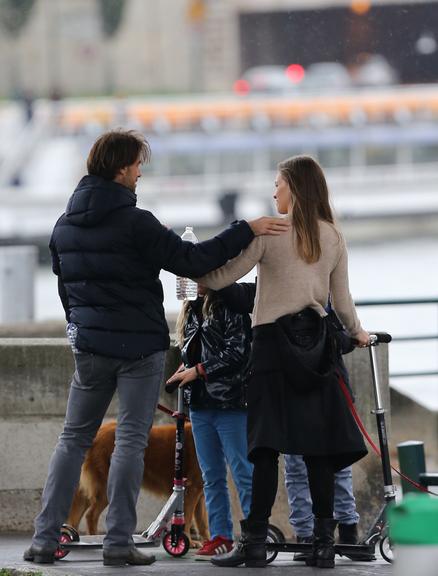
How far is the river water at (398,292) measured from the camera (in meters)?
28.2

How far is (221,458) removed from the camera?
227 inches

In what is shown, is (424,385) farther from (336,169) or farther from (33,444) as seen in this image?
(336,169)

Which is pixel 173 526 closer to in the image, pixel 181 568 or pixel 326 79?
pixel 181 568

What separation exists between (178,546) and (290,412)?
917mm

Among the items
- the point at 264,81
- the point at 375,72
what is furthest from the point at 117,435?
the point at 375,72

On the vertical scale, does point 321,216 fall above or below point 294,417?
above

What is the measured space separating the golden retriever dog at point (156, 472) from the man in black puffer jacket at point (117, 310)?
1.98ft

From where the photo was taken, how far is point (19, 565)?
525 cm

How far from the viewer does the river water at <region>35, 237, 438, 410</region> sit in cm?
2820

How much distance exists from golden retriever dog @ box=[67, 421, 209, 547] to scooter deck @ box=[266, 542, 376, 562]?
64 cm

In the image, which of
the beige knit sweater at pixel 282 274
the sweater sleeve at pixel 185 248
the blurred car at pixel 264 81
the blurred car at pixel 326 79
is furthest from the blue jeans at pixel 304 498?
the blurred car at pixel 326 79

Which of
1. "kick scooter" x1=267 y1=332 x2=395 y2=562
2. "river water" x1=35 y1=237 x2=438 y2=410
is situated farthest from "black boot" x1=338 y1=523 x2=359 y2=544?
"river water" x1=35 y1=237 x2=438 y2=410

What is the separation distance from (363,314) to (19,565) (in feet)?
88.8

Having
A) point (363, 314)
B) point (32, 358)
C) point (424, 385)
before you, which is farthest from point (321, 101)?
point (32, 358)
